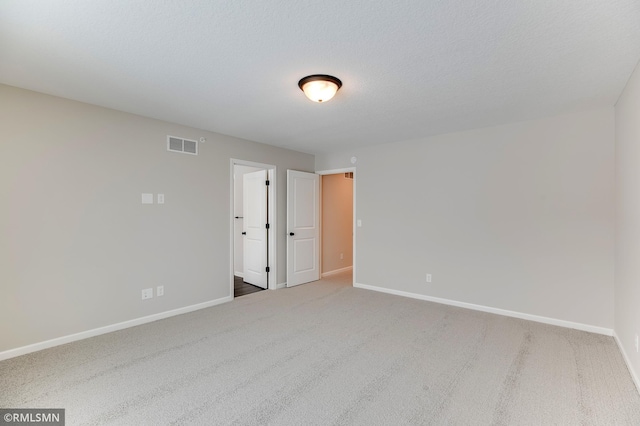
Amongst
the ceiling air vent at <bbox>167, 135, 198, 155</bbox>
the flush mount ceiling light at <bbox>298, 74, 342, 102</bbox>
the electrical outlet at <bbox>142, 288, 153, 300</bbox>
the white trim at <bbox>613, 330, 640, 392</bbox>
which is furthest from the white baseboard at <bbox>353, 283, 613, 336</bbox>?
the ceiling air vent at <bbox>167, 135, 198, 155</bbox>

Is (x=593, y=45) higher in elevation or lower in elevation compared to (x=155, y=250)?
higher

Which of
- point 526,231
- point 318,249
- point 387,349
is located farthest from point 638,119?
point 318,249

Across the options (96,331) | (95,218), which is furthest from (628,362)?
(95,218)

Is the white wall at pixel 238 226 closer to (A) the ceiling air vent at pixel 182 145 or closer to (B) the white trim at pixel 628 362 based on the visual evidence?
(A) the ceiling air vent at pixel 182 145

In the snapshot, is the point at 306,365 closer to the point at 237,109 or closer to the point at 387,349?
the point at 387,349

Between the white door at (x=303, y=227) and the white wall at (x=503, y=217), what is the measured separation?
1.03 meters

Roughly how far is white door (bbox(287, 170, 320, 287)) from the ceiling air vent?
167 centimetres

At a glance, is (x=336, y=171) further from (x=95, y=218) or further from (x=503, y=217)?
(x=95, y=218)

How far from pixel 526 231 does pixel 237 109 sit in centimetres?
374

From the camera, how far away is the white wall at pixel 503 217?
10.7 ft

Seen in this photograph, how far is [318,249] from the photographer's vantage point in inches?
230

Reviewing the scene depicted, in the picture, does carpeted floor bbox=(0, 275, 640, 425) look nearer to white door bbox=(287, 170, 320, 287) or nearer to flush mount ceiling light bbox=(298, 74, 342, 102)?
white door bbox=(287, 170, 320, 287)

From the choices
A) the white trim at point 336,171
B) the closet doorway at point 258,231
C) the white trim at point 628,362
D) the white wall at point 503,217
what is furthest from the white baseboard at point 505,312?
the white trim at point 336,171

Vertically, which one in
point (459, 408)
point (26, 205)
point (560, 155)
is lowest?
point (459, 408)
